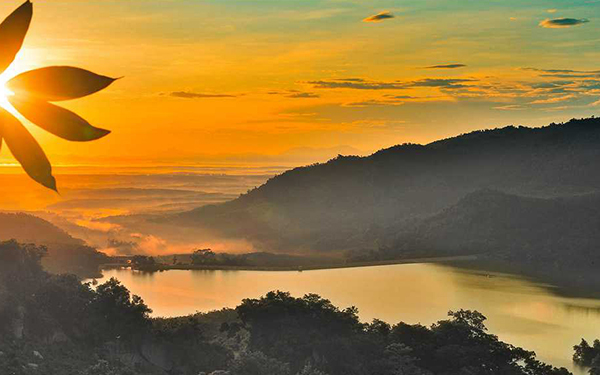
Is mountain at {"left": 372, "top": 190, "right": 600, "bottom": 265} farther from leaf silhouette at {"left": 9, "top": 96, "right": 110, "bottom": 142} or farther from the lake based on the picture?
leaf silhouette at {"left": 9, "top": 96, "right": 110, "bottom": 142}

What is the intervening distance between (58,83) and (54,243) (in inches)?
4128

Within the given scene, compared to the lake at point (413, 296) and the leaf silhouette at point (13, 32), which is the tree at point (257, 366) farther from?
the leaf silhouette at point (13, 32)

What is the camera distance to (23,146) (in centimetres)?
161

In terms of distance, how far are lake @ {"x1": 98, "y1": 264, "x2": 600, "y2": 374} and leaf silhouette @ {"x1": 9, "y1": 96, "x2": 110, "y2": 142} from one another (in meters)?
58.7

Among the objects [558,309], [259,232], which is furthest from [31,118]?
[259,232]

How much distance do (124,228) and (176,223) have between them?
1638 inches

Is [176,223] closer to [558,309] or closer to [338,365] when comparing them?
[558,309]

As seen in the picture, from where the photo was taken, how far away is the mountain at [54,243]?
97.3 metres

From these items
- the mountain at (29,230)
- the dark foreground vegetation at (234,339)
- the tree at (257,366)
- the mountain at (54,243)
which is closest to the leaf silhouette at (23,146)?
the tree at (257,366)

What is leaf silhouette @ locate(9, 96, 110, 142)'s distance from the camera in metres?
1.61

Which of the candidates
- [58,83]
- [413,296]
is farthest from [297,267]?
[58,83]

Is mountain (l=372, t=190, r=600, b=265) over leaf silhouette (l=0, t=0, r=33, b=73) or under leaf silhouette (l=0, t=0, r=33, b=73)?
under

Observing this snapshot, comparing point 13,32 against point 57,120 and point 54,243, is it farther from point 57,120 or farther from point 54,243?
point 54,243

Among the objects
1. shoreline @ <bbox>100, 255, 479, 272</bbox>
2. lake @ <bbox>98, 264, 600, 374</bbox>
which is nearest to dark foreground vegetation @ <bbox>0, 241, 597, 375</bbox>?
lake @ <bbox>98, 264, 600, 374</bbox>
